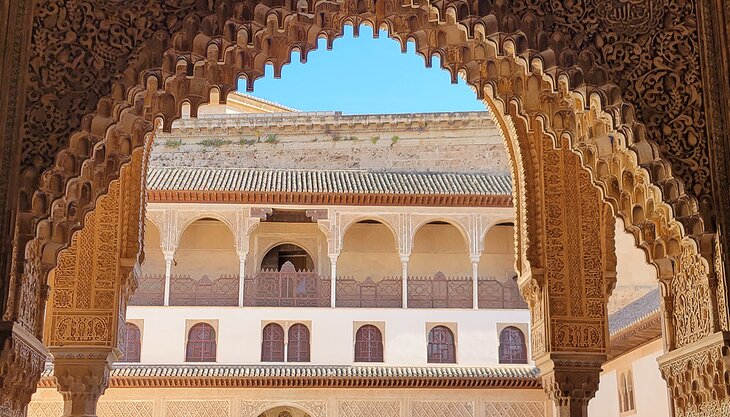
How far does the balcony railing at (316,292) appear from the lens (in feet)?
77.0

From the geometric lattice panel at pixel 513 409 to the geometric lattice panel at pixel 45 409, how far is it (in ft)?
30.2

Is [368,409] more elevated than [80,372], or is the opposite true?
[368,409]

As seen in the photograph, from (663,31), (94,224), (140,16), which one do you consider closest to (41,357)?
(140,16)

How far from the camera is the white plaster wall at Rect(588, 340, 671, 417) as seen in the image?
1725 centimetres

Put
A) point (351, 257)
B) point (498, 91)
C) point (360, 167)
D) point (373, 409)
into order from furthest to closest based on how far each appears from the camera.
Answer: point (360, 167)
point (351, 257)
point (373, 409)
point (498, 91)

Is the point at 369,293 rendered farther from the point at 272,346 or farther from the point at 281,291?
the point at 272,346

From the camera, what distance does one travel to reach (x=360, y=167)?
28562 millimetres

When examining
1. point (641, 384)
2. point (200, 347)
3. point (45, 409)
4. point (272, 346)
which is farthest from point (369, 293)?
point (45, 409)

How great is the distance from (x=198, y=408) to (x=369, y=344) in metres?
4.27

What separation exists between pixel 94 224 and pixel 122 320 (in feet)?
2.87

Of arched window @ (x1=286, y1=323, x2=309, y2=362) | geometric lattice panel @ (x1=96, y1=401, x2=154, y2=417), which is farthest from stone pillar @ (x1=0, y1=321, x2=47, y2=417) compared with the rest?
arched window @ (x1=286, y1=323, x2=309, y2=362)

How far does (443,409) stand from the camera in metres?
22.1

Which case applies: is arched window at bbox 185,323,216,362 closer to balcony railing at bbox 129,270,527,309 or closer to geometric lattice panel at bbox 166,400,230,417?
balcony railing at bbox 129,270,527,309

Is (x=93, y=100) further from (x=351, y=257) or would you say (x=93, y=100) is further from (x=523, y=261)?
(x=351, y=257)
